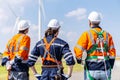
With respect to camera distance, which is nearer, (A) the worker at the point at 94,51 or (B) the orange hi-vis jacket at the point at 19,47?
(A) the worker at the point at 94,51

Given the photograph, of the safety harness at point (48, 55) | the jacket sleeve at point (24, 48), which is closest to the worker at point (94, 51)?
the safety harness at point (48, 55)

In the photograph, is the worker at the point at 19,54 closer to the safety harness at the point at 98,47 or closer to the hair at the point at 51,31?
the hair at the point at 51,31

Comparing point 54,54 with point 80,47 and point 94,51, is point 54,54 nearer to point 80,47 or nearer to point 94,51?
point 80,47

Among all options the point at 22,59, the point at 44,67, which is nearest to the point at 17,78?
the point at 22,59

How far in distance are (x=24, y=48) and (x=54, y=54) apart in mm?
1045

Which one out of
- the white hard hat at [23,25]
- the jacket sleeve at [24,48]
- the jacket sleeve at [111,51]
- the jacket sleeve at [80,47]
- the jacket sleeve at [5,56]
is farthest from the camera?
the jacket sleeve at [5,56]

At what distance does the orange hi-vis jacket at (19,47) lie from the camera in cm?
964

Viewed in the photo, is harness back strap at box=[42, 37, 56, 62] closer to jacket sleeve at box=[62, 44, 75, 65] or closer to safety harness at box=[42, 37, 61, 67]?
safety harness at box=[42, 37, 61, 67]

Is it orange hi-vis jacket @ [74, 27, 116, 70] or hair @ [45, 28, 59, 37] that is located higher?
hair @ [45, 28, 59, 37]

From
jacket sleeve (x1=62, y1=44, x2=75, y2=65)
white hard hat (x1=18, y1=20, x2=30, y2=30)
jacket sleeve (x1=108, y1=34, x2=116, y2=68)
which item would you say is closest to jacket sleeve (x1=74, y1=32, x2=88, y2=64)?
jacket sleeve (x1=62, y1=44, x2=75, y2=65)

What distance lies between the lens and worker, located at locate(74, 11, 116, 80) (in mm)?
8789

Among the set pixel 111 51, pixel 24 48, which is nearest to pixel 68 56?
pixel 111 51

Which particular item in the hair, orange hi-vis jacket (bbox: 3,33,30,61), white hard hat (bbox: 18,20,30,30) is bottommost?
orange hi-vis jacket (bbox: 3,33,30,61)

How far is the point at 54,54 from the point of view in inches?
348
